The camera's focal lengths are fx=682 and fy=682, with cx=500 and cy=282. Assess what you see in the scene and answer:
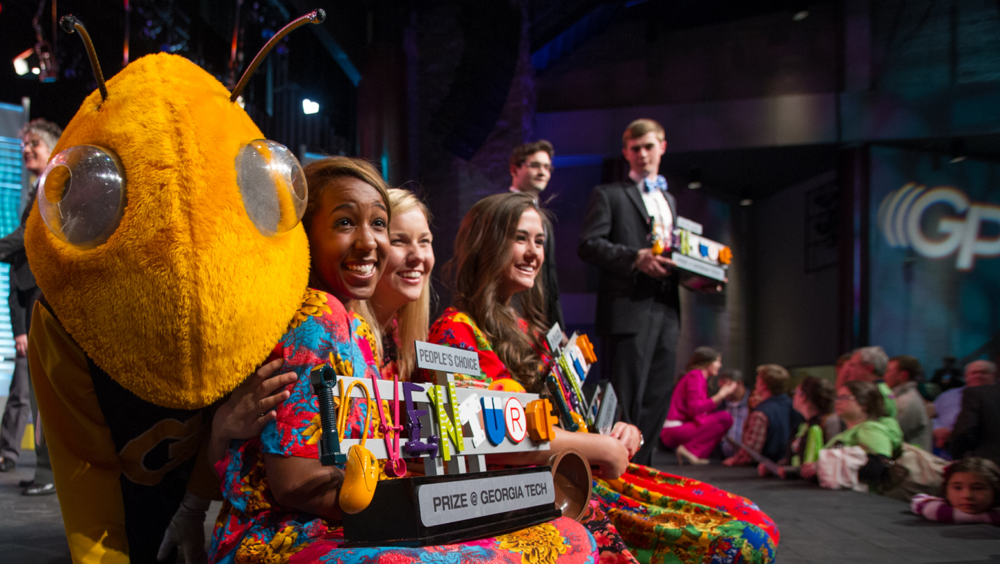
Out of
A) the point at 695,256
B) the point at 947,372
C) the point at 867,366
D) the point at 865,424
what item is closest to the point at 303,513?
the point at 695,256

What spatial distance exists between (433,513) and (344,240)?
20.2 inches

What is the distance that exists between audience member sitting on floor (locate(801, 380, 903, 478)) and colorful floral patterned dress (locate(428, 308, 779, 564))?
9.16ft

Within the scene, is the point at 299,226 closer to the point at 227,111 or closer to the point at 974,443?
the point at 227,111

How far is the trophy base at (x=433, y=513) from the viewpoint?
84 centimetres

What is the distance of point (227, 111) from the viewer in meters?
0.98

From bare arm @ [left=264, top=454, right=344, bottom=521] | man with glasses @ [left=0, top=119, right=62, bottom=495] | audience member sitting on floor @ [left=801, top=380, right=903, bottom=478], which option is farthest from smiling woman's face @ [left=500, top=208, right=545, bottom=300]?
audience member sitting on floor @ [left=801, top=380, right=903, bottom=478]

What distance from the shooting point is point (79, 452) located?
109 centimetres

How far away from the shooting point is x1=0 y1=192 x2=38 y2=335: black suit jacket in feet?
9.23

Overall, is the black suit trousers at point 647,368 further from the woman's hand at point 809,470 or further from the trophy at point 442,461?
the woman's hand at point 809,470

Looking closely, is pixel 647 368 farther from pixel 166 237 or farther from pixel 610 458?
pixel 166 237

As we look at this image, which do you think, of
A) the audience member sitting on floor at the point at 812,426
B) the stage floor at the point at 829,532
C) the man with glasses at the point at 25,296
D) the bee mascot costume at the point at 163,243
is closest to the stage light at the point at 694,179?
the audience member sitting on floor at the point at 812,426

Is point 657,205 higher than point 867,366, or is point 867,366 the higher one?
point 657,205

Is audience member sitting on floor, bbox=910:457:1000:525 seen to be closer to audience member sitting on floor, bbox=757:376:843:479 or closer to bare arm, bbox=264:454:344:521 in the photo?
audience member sitting on floor, bbox=757:376:843:479

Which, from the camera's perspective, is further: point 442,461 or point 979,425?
point 979,425
